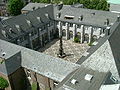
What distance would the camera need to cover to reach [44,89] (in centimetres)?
4269

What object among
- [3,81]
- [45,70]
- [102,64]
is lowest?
[3,81]

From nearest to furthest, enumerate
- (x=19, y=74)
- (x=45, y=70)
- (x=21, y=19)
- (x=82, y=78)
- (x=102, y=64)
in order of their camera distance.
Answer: (x=82, y=78), (x=102, y=64), (x=45, y=70), (x=19, y=74), (x=21, y=19)

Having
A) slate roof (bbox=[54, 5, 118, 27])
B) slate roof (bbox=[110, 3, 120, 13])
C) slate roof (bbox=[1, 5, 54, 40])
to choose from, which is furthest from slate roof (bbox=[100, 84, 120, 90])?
slate roof (bbox=[110, 3, 120, 13])

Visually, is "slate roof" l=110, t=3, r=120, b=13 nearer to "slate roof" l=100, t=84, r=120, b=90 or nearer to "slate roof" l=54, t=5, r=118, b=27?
"slate roof" l=54, t=5, r=118, b=27

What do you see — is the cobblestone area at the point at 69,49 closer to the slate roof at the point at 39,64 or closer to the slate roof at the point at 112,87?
the slate roof at the point at 39,64

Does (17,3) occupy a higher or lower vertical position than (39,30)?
higher

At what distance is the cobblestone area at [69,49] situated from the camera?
61753mm

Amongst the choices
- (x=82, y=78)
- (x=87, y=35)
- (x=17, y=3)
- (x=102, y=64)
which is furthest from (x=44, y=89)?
(x=17, y=3)

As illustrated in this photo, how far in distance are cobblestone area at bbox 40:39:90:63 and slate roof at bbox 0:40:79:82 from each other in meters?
19.3

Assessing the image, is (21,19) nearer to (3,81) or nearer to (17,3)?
(3,81)

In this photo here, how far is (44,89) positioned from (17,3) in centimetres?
6244

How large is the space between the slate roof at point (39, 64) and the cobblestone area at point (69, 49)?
63.3ft

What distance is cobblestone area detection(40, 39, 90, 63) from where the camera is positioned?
61.8 m

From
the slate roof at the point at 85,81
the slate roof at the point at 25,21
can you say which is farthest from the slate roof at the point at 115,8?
the slate roof at the point at 85,81
